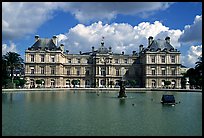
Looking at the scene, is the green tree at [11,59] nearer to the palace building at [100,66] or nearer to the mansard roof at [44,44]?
the palace building at [100,66]

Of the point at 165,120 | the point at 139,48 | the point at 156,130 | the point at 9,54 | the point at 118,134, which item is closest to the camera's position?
the point at 118,134

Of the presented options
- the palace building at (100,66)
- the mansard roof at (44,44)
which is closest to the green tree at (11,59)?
the palace building at (100,66)

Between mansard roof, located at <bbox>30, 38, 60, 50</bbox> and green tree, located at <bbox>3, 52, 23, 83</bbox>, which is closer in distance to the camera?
green tree, located at <bbox>3, 52, 23, 83</bbox>

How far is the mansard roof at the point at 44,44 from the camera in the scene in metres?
62.2

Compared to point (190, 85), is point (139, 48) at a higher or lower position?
higher

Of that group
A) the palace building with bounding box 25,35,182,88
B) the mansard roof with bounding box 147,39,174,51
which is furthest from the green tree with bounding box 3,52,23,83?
the mansard roof with bounding box 147,39,174,51

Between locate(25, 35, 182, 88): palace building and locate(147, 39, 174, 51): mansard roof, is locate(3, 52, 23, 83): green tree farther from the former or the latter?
locate(147, 39, 174, 51): mansard roof

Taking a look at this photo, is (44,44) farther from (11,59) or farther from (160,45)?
(160,45)

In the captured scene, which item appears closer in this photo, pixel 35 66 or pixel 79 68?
pixel 35 66

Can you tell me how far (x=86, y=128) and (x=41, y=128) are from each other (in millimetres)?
1623

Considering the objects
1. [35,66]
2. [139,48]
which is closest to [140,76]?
[139,48]

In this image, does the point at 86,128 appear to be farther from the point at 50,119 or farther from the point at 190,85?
the point at 190,85

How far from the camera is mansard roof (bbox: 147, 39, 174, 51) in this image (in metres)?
63.6

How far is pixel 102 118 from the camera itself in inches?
528
